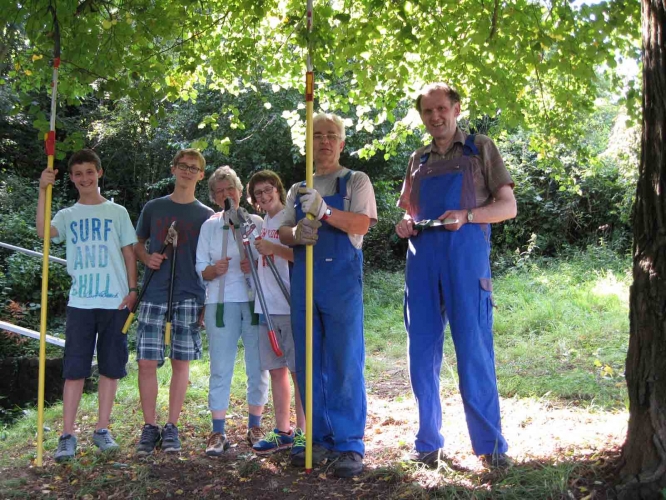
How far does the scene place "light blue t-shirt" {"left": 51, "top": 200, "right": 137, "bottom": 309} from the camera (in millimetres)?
3840

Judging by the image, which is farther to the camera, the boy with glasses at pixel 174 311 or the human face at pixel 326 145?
the boy with glasses at pixel 174 311

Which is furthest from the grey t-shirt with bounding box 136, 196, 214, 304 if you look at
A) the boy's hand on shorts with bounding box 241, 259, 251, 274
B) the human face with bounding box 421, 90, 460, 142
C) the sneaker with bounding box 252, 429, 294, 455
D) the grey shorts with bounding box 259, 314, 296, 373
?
the human face with bounding box 421, 90, 460, 142

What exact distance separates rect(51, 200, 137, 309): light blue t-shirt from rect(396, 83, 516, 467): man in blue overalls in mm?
1779

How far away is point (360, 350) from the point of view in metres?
3.42

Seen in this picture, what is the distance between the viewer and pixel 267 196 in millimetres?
3947

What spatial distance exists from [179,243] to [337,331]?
1227 millimetres

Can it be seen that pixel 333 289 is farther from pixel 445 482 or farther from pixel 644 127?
pixel 644 127

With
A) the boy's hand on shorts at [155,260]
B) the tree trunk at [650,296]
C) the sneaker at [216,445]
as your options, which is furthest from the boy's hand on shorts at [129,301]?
the tree trunk at [650,296]

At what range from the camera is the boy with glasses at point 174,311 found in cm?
390

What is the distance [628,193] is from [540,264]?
1.95 metres

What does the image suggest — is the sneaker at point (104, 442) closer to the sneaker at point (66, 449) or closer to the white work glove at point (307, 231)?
the sneaker at point (66, 449)

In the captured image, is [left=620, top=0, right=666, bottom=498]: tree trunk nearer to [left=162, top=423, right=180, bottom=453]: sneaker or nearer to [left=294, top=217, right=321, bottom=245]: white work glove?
[left=294, top=217, right=321, bottom=245]: white work glove

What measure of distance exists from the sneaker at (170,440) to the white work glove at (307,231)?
Result: 1559 millimetres

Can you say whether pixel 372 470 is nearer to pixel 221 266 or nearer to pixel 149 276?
pixel 221 266
